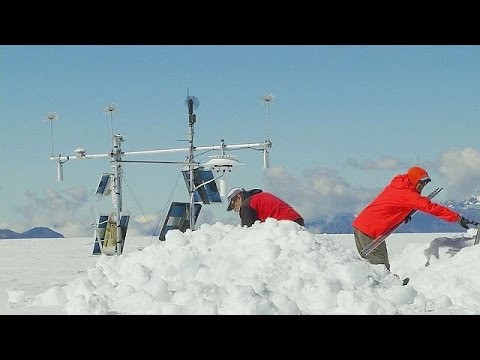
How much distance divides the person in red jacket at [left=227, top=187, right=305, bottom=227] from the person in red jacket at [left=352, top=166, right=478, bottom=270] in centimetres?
74

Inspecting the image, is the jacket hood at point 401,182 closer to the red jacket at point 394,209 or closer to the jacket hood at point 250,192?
the red jacket at point 394,209

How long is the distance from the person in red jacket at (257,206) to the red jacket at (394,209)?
0.76m

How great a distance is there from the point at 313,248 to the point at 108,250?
759cm

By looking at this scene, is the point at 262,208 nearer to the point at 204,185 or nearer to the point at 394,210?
the point at 394,210

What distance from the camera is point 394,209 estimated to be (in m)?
6.82

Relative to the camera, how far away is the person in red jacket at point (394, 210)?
6.56 m

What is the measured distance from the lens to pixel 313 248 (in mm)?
5805

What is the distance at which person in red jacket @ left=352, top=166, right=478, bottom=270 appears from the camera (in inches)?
258

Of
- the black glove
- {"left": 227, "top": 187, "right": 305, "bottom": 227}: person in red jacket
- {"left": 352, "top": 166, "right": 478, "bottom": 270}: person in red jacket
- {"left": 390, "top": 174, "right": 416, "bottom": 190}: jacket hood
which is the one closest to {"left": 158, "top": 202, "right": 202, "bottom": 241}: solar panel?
{"left": 227, "top": 187, "right": 305, "bottom": 227}: person in red jacket

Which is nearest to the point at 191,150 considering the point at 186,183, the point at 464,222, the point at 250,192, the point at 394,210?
the point at 186,183

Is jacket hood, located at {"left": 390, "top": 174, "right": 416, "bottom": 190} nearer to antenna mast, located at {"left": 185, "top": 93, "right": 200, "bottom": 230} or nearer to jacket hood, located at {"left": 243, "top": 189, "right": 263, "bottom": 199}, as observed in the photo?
jacket hood, located at {"left": 243, "top": 189, "right": 263, "bottom": 199}

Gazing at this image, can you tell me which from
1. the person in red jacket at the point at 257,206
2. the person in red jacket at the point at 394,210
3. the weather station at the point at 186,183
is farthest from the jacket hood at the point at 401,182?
the weather station at the point at 186,183
